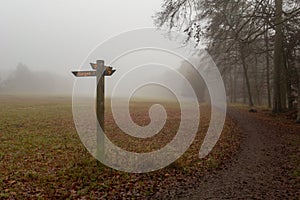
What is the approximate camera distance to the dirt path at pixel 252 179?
653 cm

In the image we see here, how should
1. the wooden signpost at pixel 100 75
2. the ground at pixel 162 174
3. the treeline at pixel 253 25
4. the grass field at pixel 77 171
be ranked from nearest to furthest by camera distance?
the ground at pixel 162 174 < the grass field at pixel 77 171 < the wooden signpost at pixel 100 75 < the treeline at pixel 253 25

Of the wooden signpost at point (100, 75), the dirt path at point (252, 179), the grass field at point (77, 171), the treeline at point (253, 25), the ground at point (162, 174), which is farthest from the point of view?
the treeline at point (253, 25)

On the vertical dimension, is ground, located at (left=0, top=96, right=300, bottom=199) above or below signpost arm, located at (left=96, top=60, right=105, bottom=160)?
below

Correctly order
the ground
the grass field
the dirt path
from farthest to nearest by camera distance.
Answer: the grass field, the ground, the dirt path

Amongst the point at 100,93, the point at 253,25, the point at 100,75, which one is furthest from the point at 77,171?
the point at 253,25

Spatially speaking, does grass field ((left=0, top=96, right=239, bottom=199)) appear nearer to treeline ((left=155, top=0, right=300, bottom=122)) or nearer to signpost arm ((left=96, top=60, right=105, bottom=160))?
signpost arm ((left=96, top=60, right=105, bottom=160))

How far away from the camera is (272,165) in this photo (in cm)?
886

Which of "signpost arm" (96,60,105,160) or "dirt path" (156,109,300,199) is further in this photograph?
"signpost arm" (96,60,105,160)

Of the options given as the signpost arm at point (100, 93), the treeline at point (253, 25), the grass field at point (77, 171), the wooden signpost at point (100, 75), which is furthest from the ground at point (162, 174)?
the treeline at point (253, 25)

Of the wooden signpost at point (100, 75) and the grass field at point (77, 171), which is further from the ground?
the wooden signpost at point (100, 75)

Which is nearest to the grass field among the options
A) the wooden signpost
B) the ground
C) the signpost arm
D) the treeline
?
the ground

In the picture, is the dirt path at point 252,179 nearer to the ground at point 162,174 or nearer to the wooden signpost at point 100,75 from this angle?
the ground at point 162,174

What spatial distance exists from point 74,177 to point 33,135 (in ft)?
25.4

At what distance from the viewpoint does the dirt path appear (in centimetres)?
653
